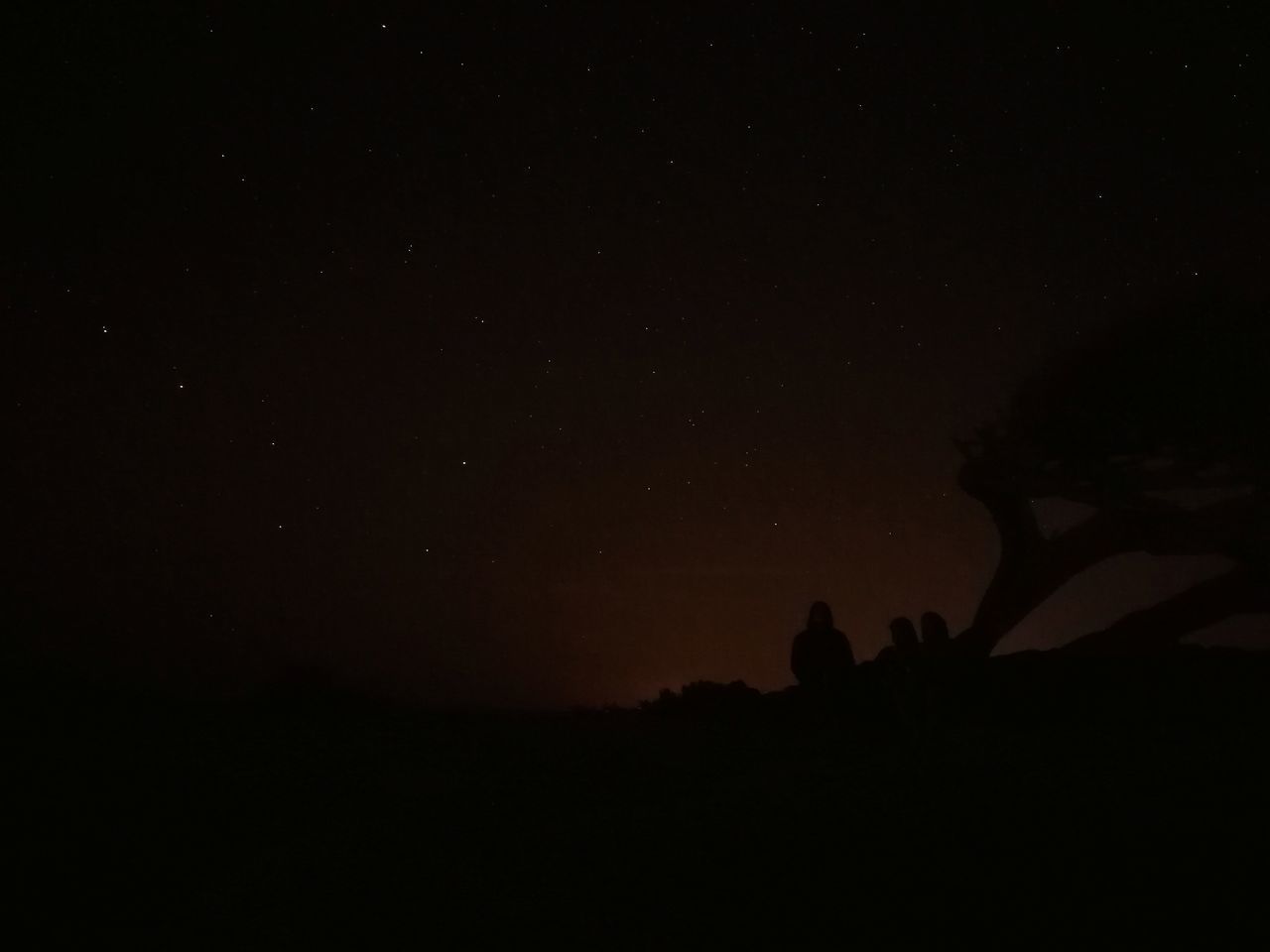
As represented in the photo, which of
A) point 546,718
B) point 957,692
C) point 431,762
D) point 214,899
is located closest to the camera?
point 214,899

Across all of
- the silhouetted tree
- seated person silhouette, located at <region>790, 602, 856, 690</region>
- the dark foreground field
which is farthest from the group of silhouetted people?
the silhouetted tree

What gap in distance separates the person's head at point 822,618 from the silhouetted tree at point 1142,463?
5.70 m

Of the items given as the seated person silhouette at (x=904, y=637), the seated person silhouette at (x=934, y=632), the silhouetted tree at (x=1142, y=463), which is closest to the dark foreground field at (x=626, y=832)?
the seated person silhouette at (x=904, y=637)

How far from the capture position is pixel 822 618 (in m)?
10.5

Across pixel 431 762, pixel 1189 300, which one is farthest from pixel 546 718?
pixel 1189 300

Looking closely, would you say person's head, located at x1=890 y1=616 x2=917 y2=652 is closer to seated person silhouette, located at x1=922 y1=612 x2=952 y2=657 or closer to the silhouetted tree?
seated person silhouette, located at x1=922 y1=612 x2=952 y2=657

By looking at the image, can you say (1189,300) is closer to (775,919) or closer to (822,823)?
(822,823)

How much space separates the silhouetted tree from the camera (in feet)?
42.5

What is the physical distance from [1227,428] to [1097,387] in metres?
1.82

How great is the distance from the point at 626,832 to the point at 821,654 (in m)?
6.16

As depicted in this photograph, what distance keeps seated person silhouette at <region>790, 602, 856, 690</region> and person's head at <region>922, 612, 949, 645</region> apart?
1.63m

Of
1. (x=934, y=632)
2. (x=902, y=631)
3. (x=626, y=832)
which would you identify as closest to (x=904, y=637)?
(x=902, y=631)

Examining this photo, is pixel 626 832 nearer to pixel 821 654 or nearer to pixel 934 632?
pixel 821 654

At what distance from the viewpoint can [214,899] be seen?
4012 mm
